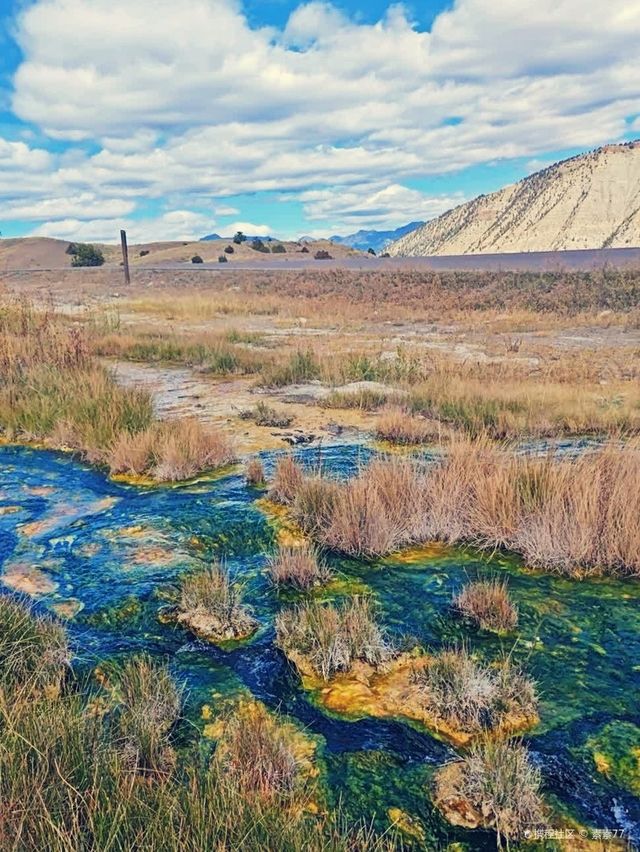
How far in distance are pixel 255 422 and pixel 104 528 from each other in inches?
140

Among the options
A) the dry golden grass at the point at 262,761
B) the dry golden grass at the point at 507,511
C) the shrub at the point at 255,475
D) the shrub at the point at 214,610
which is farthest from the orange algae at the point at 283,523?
the dry golden grass at the point at 262,761

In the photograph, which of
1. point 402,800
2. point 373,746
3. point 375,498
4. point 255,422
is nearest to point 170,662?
point 373,746

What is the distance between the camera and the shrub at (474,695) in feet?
10.6

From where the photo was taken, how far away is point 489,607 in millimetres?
4133

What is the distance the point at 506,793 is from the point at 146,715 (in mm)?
1537

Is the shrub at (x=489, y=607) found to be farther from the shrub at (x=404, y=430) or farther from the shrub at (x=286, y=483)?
the shrub at (x=404, y=430)

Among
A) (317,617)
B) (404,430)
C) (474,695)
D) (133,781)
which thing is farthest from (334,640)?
(404,430)

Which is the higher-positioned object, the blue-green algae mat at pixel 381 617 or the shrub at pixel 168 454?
the shrub at pixel 168 454

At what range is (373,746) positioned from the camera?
3182 mm

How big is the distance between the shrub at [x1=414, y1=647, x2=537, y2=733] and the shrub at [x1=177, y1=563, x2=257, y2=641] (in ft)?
3.99

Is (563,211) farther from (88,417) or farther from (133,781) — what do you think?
(133,781)

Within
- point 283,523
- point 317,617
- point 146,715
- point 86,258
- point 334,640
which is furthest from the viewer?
point 86,258

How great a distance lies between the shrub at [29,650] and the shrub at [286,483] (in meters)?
2.57

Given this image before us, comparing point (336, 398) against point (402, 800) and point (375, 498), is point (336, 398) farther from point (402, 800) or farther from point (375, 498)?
point (402, 800)
